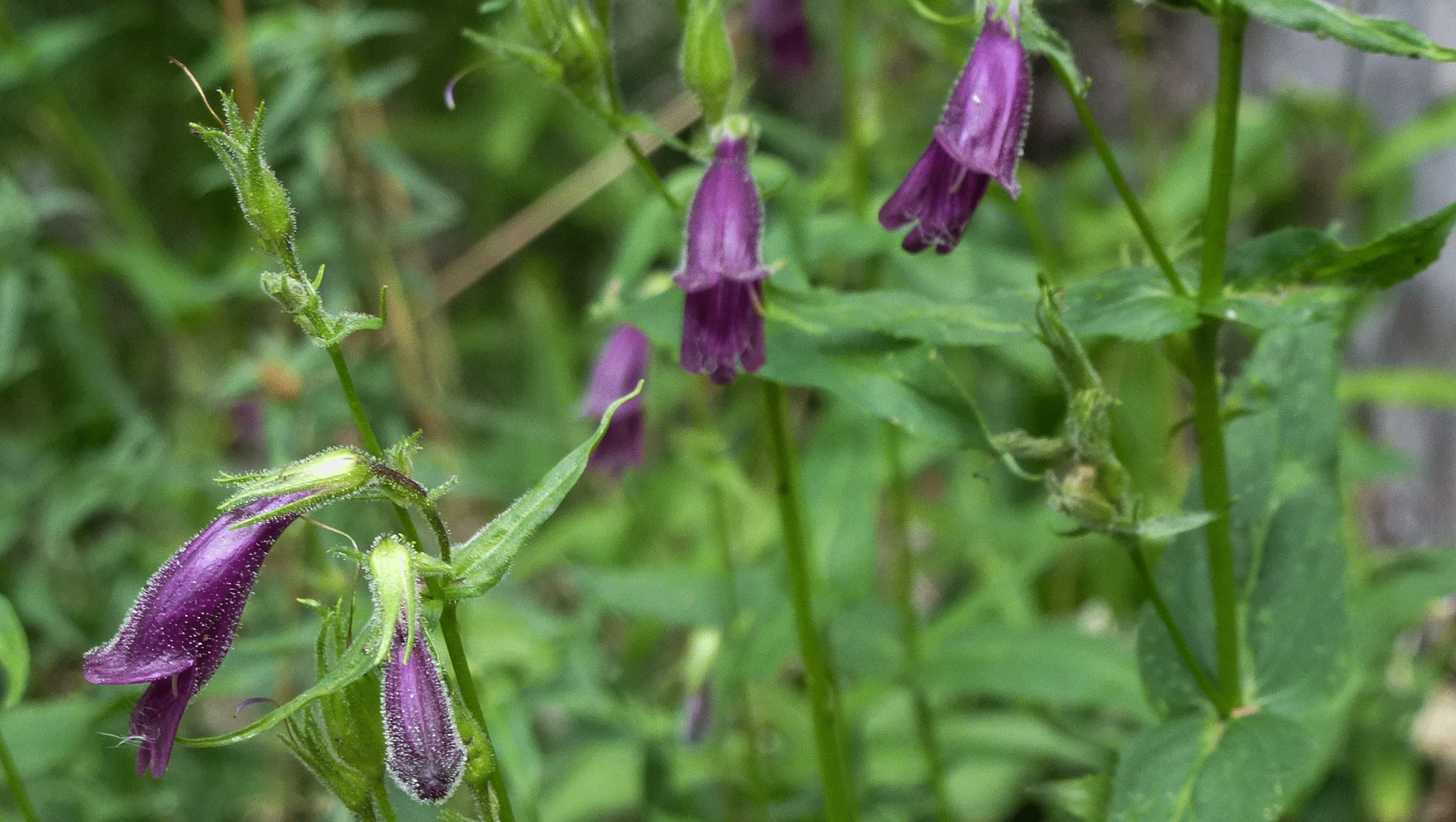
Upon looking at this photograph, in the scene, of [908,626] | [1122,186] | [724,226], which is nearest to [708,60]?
[724,226]

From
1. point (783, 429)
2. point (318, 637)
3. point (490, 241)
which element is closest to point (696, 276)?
point (783, 429)

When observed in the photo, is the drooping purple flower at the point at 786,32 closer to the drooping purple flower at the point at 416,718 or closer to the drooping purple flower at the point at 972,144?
the drooping purple flower at the point at 972,144

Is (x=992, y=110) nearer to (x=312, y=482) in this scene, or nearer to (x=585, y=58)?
(x=585, y=58)

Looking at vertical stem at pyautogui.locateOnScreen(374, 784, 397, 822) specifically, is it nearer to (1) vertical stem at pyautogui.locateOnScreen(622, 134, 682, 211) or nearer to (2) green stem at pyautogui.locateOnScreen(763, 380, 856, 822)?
(2) green stem at pyautogui.locateOnScreen(763, 380, 856, 822)

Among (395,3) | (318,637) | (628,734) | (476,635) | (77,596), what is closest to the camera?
(318,637)

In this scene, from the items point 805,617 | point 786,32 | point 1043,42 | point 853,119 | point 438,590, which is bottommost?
point 438,590

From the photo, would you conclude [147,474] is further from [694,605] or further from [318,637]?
[318,637]
